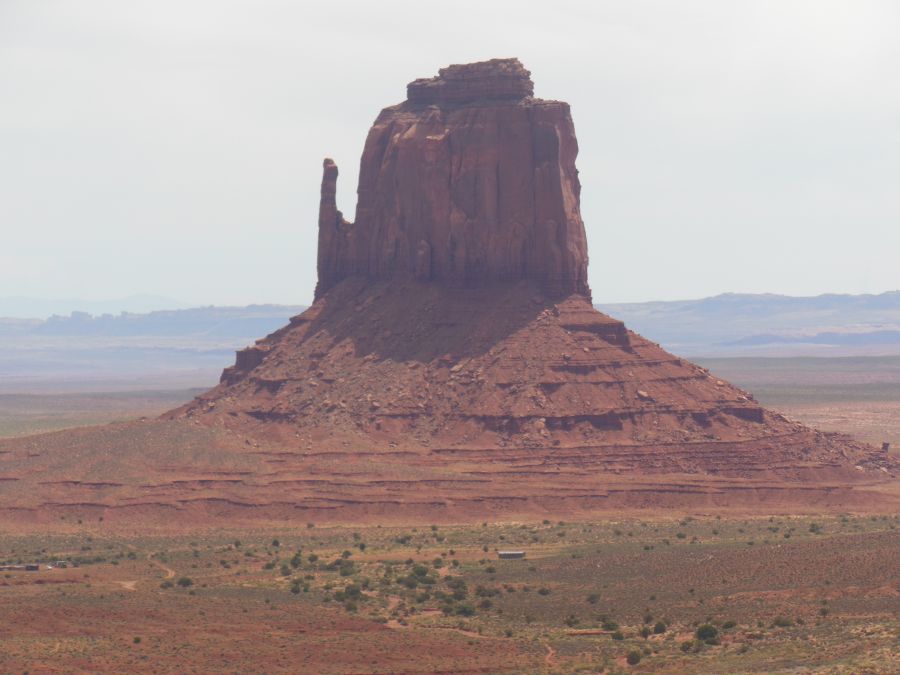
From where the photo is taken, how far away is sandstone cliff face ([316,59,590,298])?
400 feet

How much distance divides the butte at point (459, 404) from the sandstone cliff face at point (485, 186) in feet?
0.40

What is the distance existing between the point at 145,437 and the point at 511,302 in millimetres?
23539

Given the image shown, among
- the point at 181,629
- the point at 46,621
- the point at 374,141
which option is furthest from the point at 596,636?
the point at 374,141

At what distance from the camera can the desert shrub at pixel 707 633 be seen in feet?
221

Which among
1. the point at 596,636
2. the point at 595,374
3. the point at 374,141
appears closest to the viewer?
the point at 596,636

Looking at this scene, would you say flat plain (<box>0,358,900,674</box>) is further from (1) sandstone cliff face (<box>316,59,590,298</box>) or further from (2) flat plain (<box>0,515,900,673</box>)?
(1) sandstone cliff face (<box>316,59,590,298</box>)

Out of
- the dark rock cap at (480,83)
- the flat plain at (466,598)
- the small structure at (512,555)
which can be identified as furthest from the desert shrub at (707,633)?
the dark rock cap at (480,83)

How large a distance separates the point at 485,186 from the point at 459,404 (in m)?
14.1

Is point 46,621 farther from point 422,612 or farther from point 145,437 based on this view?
point 145,437

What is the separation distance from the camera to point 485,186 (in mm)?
122125

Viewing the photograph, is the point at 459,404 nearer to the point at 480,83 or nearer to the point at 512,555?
the point at 480,83

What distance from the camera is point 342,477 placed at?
11062cm

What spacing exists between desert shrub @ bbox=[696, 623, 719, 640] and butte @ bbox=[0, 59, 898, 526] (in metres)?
39.5

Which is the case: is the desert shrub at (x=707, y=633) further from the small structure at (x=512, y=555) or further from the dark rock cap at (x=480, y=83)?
the dark rock cap at (x=480, y=83)
